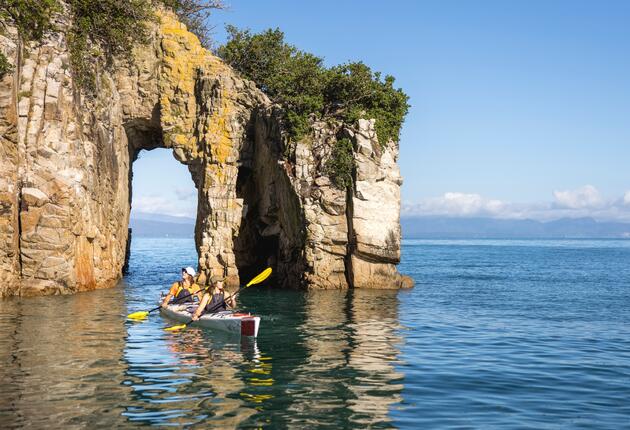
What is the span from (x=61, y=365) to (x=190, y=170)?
28574 millimetres

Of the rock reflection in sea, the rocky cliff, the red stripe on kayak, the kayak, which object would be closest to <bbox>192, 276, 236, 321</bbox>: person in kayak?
the kayak

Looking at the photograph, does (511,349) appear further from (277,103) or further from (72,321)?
(277,103)

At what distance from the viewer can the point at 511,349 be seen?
2194 centimetres

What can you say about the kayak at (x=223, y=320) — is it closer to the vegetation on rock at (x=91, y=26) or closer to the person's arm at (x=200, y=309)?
the person's arm at (x=200, y=309)

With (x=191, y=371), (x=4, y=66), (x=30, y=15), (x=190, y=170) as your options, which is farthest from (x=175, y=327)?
(x=190, y=170)

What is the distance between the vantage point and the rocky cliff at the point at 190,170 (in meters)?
34.2

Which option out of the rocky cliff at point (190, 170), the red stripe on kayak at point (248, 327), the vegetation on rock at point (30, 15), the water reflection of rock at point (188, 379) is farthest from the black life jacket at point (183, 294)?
the vegetation on rock at point (30, 15)

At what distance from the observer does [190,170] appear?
151ft

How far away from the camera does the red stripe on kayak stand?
22750mm

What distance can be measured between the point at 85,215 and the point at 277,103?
46.4 feet

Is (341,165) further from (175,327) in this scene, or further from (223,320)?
(223,320)

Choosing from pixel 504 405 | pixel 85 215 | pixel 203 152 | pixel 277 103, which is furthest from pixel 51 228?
pixel 504 405

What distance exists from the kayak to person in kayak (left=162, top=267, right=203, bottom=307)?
0.86 m

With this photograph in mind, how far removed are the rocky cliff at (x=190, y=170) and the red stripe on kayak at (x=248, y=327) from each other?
620 inches
